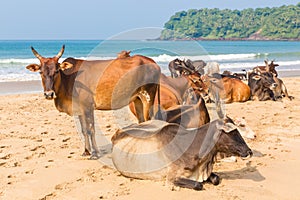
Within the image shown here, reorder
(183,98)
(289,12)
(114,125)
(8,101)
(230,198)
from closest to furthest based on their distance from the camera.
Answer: (230,198)
(183,98)
(114,125)
(8,101)
(289,12)

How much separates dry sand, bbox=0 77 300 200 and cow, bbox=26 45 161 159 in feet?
2.54

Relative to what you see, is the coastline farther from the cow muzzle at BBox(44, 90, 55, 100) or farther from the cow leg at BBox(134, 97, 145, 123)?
the cow muzzle at BBox(44, 90, 55, 100)

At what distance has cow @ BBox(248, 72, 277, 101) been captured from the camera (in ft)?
46.1

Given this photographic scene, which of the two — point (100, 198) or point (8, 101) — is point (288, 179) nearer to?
point (100, 198)

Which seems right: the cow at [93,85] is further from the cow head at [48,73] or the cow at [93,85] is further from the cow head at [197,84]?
the cow head at [197,84]

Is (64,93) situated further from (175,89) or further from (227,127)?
(227,127)

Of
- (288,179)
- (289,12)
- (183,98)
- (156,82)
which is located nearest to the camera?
(288,179)

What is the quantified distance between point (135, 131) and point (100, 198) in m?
1.25

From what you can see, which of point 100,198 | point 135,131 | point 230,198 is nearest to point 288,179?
point 230,198

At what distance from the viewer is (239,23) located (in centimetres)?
16425

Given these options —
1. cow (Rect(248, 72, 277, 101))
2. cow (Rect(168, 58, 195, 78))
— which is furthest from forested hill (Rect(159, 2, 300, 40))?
cow (Rect(168, 58, 195, 78))

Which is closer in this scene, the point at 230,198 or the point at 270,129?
the point at 230,198

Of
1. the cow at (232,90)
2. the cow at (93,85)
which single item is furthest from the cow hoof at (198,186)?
the cow at (232,90)

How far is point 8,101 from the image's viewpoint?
14.1 m
